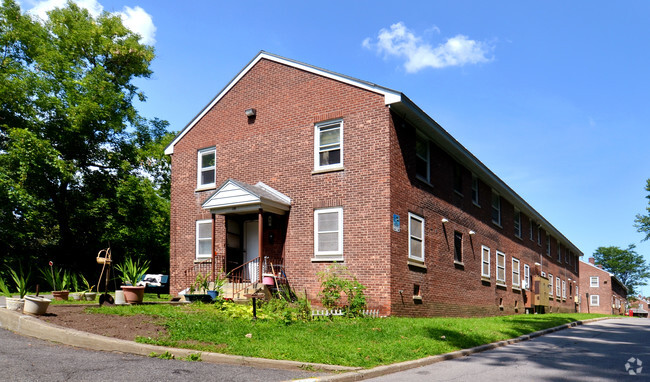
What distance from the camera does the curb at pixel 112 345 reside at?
24.7ft

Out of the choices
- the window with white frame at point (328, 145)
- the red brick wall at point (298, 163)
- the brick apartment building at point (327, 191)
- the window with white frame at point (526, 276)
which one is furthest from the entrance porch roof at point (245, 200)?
the window with white frame at point (526, 276)

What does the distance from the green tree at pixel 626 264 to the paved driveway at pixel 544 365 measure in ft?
366

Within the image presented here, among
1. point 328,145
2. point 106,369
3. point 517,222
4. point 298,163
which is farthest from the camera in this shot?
point 517,222

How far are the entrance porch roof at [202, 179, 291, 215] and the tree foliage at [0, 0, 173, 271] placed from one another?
34.9ft

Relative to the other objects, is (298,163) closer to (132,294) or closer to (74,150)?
(132,294)

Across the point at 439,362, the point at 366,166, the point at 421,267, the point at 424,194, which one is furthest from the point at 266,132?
the point at 439,362

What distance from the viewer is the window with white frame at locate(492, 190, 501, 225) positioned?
81.4 feet

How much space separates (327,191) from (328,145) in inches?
58.0

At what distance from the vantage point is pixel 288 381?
259 inches

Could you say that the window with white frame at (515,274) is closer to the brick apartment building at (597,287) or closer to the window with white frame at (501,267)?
the window with white frame at (501,267)

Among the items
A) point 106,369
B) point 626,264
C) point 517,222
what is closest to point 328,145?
point 106,369

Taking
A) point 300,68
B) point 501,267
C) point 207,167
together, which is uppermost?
point 300,68

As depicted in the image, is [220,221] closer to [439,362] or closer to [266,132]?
[266,132]

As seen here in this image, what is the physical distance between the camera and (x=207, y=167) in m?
19.1
